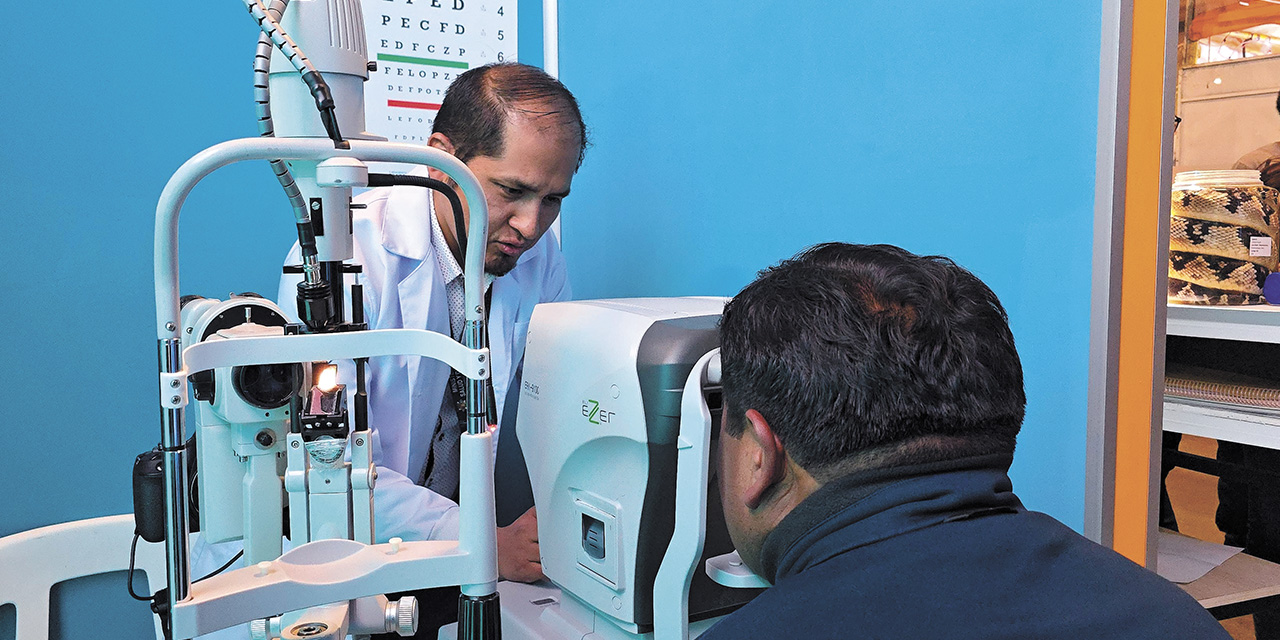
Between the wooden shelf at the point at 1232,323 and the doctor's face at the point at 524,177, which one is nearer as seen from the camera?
the wooden shelf at the point at 1232,323

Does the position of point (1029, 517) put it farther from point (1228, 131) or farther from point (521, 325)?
point (1228, 131)

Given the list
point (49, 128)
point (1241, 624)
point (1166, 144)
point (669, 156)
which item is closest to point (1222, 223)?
point (1166, 144)

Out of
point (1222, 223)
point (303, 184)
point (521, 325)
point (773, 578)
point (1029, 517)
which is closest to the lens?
point (1029, 517)

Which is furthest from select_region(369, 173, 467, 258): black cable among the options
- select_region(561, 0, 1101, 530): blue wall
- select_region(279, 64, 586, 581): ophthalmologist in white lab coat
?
select_region(561, 0, 1101, 530): blue wall

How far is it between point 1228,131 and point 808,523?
2.25 meters

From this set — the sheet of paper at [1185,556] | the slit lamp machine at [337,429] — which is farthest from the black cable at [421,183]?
the sheet of paper at [1185,556]

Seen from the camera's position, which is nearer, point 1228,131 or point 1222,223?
point 1222,223

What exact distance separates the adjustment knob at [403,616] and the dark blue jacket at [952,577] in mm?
399

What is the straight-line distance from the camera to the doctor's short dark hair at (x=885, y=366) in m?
0.67

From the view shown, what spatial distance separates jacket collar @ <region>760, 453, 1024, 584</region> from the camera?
0.65 metres

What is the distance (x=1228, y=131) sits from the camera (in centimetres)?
230

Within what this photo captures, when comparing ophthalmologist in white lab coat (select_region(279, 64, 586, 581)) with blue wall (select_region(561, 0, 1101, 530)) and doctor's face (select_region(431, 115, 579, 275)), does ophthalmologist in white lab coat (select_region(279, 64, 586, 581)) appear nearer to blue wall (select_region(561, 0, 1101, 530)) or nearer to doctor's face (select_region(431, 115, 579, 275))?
doctor's face (select_region(431, 115, 579, 275))

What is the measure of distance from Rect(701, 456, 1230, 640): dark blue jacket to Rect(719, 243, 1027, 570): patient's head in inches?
1.1

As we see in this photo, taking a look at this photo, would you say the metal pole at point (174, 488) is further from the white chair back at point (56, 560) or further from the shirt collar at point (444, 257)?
the white chair back at point (56, 560)
